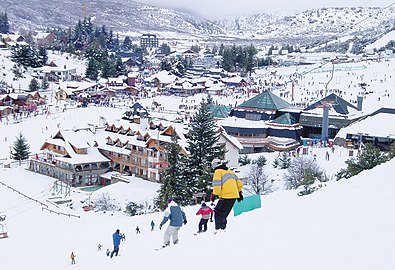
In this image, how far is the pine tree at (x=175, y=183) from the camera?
18.7 meters

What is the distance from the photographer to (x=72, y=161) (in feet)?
85.7

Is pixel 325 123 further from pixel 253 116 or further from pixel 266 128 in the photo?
pixel 253 116

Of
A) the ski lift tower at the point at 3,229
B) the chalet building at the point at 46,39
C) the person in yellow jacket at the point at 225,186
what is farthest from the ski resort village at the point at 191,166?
the chalet building at the point at 46,39

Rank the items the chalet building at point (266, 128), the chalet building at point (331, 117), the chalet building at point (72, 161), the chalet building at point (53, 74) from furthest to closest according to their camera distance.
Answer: the chalet building at point (53, 74)
the chalet building at point (331, 117)
the chalet building at point (266, 128)
the chalet building at point (72, 161)

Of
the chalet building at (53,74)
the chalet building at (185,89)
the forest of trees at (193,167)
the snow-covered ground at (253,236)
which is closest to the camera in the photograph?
the snow-covered ground at (253,236)

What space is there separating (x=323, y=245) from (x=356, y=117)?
1150 inches

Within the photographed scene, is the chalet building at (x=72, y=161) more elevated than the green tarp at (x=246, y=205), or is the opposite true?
the green tarp at (x=246, y=205)

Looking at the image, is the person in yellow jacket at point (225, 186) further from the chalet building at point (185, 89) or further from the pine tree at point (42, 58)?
the pine tree at point (42, 58)

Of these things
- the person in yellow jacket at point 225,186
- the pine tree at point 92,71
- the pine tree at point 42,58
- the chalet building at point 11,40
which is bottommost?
the person in yellow jacket at point 225,186

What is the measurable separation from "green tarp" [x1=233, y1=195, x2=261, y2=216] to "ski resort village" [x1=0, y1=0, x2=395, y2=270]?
0.8 inches

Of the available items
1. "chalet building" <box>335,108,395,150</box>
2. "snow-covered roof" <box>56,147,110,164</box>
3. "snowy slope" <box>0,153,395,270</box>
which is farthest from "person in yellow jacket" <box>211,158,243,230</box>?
"chalet building" <box>335,108,395,150</box>

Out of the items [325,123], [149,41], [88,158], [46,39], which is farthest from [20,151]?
[149,41]

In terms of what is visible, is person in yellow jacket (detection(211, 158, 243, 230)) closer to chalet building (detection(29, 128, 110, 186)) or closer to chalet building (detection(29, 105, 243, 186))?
chalet building (detection(29, 105, 243, 186))

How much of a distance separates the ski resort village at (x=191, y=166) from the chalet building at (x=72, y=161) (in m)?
0.07
